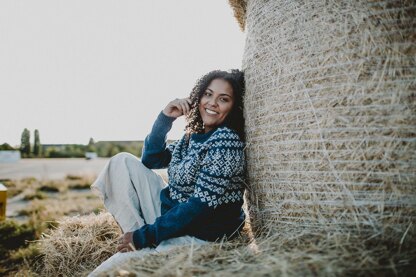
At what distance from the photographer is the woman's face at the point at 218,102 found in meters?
2.39

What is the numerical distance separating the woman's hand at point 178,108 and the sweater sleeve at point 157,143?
1.9 inches

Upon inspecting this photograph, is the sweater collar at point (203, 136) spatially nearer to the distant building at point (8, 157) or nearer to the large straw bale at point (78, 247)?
the large straw bale at point (78, 247)

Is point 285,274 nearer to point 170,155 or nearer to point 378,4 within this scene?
point 378,4

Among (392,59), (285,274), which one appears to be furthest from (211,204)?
(392,59)

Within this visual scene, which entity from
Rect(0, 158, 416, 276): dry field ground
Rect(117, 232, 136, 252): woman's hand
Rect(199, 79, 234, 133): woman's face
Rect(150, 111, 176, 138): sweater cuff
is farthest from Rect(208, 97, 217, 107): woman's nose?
Rect(117, 232, 136, 252): woman's hand

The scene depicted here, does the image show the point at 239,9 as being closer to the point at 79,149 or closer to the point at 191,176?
the point at 191,176

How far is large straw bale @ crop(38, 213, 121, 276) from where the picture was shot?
2533mm

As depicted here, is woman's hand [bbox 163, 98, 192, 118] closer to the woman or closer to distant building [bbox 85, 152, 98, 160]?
the woman

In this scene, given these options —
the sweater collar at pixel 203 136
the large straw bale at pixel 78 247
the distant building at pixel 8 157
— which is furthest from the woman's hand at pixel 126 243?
the distant building at pixel 8 157

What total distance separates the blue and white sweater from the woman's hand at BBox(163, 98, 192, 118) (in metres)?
0.33

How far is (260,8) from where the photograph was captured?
7.00 feet

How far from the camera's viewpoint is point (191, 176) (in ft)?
7.45

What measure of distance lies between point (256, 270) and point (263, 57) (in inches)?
50.0

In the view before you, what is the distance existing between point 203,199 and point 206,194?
0.04m
